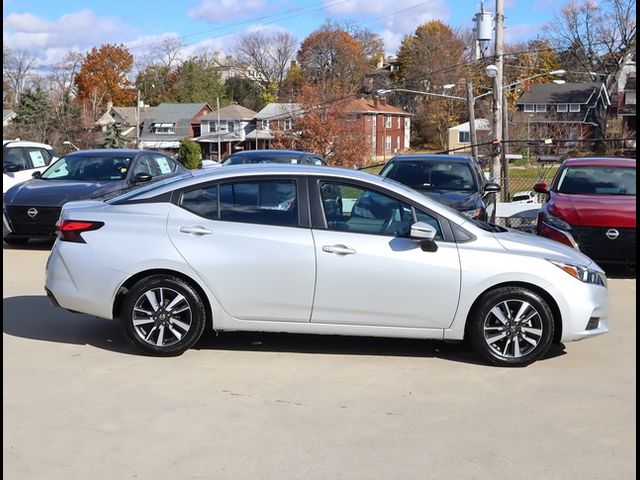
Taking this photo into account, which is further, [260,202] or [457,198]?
[457,198]

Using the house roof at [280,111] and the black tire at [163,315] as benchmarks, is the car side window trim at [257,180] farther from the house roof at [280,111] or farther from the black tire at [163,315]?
the house roof at [280,111]

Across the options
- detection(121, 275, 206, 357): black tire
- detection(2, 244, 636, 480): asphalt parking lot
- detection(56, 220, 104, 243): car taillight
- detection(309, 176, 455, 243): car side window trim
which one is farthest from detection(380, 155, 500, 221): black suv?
detection(56, 220, 104, 243): car taillight

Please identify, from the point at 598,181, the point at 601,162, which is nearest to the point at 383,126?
the point at 601,162

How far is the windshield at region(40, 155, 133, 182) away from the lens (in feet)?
42.7

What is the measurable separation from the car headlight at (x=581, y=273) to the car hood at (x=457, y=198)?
173 inches

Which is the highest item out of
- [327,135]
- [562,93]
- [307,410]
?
[562,93]

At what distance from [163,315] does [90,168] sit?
7.54 m

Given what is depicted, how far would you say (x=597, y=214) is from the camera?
10.1 meters

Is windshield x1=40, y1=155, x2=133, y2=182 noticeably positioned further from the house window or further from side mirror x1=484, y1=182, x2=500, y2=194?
the house window

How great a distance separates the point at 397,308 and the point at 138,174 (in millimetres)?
7919

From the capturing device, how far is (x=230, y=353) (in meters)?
6.61

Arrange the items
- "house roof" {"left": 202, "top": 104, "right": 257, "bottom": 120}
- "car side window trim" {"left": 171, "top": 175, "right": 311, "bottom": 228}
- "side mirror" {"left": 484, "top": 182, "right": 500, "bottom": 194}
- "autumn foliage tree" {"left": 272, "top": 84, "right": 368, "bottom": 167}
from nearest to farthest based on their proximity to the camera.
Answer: "car side window trim" {"left": 171, "top": 175, "right": 311, "bottom": 228}
"side mirror" {"left": 484, "top": 182, "right": 500, "bottom": 194}
"autumn foliage tree" {"left": 272, "top": 84, "right": 368, "bottom": 167}
"house roof" {"left": 202, "top": 104, "right": 257, "bottom": 120}

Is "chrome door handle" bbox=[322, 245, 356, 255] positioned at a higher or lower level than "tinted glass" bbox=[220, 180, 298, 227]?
lower

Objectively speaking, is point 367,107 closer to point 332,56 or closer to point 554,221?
point 332,56
